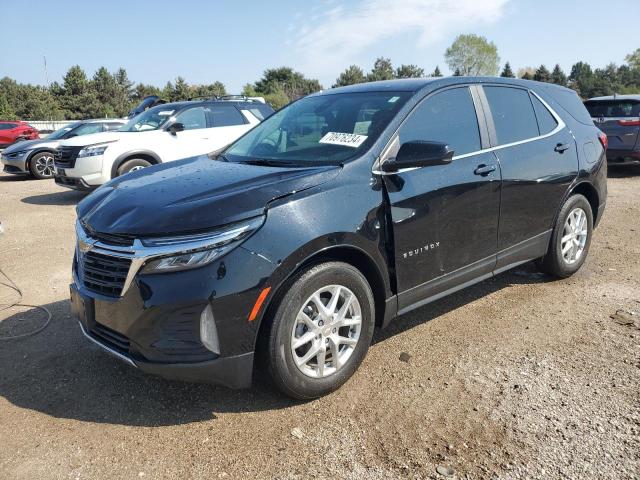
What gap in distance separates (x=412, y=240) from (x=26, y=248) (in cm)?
526

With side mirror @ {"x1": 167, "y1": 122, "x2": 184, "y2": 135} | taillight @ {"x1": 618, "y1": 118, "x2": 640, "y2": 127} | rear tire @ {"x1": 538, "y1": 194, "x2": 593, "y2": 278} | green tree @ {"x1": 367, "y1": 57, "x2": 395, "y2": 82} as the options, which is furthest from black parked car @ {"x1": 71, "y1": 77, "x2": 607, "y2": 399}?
green tree @ {"x1": 367, "y1": 57, "x2": 395, "y2": 82}

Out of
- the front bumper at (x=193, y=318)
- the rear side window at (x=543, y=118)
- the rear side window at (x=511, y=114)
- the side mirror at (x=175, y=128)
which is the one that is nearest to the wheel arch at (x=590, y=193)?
the rear side window at (x=543, y=118)

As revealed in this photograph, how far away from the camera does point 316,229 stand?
2.73 m

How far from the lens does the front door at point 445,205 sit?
3.19m

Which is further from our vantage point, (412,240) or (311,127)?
(311,127)

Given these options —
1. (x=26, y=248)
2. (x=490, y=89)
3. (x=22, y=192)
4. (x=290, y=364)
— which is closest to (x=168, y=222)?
(x=290, y=364)

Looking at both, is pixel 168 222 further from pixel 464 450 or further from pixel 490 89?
pixel 490 89

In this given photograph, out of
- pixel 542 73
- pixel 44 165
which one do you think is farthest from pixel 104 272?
pixel 542 73

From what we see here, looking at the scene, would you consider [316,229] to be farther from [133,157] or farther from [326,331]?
[133,157]

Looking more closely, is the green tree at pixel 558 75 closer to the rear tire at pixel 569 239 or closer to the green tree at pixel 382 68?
the green tree at pixel 382 68

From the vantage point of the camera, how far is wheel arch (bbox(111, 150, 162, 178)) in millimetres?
9038

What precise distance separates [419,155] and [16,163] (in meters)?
13.2

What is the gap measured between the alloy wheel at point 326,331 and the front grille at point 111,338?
0.87m

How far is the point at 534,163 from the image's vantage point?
411cm
